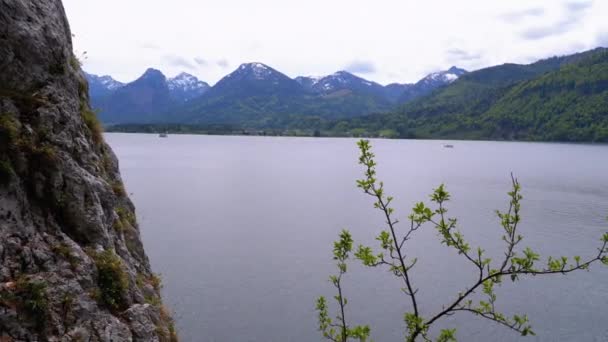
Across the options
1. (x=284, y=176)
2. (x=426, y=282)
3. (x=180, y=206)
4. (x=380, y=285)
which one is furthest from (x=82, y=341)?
(x=284, y=176)

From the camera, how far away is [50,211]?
10.7 meters

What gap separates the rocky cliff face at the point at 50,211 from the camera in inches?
357

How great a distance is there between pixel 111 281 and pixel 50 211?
236 cm

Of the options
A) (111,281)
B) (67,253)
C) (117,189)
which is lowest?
(111,281)

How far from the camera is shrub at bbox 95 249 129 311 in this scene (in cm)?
1126

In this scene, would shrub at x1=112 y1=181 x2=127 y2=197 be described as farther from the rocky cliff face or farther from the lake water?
the rocky cliff face

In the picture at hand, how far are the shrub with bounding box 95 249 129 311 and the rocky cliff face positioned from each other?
3cm

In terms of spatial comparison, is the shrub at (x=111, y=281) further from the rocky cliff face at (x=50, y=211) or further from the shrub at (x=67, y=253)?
the shrub at (x=67, y=253)

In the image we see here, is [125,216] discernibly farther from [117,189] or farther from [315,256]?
[315,256]

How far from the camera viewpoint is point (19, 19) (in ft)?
37.5

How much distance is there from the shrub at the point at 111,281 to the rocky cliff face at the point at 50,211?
3 cm

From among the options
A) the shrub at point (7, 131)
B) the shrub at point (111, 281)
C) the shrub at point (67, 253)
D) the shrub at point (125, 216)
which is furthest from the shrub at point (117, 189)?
the shrub at point (7, 131)

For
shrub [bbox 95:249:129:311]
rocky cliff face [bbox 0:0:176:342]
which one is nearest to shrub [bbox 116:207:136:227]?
rocky cliff face [bbox 0:0:176:342]

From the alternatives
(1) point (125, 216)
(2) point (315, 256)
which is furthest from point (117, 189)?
(2) point (315, 256)
